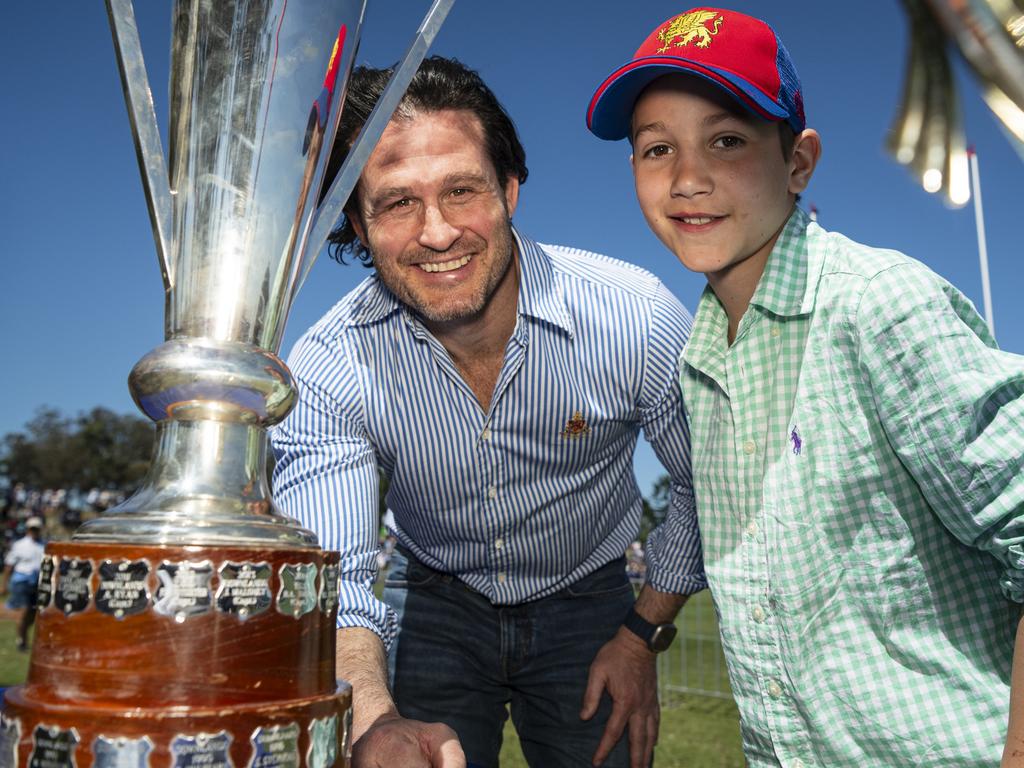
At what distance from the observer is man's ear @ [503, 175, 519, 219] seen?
9.12ft

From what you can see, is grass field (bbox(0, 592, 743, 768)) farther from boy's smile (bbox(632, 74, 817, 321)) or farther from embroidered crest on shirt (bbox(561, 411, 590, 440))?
boy's smile (bbox(632, 74, 817, 321))

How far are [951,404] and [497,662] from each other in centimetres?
186

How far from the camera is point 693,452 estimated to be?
1.77 meters

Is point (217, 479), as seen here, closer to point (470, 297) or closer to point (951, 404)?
point (951, 404)

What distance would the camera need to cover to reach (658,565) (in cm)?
256

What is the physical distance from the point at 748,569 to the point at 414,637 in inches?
57.6

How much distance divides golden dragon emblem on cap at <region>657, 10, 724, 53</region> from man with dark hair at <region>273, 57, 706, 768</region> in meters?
0.68

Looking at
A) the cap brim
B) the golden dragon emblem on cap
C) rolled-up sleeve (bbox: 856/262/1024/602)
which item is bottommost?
rolled-up sleeve (bbox: 856/262/1024/602)

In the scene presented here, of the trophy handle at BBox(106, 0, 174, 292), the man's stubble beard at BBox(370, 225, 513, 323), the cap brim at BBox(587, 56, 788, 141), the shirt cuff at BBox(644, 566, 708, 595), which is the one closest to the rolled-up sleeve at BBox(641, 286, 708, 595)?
the shirt cuff at BBox(644, 566, 708, 595)

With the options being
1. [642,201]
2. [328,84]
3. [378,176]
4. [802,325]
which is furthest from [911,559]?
[378,176]

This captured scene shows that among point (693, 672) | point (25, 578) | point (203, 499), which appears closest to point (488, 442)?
point (203, 499)

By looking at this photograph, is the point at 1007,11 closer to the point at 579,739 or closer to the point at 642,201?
the point at 642,201

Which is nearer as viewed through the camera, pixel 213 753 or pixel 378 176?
pixel 213 753

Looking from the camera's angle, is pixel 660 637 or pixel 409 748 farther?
pixel 660 637
